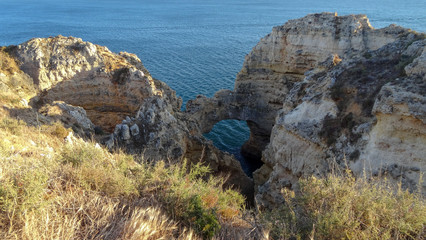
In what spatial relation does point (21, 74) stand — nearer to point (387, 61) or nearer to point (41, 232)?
point (41, 232)

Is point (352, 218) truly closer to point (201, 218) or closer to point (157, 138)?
point (201, 218)

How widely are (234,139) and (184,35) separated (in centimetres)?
3774

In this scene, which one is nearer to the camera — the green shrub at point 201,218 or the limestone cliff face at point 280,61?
the green shrub at point 201,218

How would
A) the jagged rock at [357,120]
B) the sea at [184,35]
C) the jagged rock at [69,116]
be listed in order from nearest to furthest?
1. the jagged rock at [357,120]
2. the jagged rock at [69,116]
3. the sea at [184,35]

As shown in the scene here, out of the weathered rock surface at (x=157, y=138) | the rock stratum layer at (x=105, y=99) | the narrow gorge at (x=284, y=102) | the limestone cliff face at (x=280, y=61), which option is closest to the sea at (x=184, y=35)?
the limestone cliff face at (x=280, y=61)

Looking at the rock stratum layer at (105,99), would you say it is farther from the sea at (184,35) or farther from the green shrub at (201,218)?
the sea at (184,35)

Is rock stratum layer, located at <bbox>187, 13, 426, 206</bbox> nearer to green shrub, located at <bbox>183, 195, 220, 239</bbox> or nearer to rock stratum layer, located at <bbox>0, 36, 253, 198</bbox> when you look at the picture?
rock stratum layer, located at <bbox>0, 36, 253, 198</bbox>

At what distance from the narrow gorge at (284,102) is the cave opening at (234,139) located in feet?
10.5

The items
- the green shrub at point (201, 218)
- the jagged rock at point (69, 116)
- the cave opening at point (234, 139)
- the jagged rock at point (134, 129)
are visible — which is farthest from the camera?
the cave opening at point (234, 139)

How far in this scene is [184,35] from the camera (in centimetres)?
6044

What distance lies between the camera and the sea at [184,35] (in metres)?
37.1

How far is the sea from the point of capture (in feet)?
122

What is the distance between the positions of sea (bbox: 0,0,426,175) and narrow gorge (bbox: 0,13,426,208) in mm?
9352

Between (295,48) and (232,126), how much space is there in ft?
39.8
